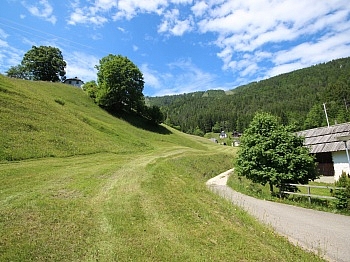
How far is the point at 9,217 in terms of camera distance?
8672mm

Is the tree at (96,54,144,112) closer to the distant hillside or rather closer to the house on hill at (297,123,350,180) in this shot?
the distant hillside

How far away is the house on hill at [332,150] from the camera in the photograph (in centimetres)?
2761

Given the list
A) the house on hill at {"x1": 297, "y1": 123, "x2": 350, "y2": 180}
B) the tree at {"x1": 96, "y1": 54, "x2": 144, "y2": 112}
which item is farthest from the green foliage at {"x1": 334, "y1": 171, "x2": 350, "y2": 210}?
the tree at {"x1": 96, "y1": 54, "x2": 144, "y2": 112}

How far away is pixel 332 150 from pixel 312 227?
2093 centimetres

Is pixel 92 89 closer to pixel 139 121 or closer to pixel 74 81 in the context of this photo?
pixel 139 121

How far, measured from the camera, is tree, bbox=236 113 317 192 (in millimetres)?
17938

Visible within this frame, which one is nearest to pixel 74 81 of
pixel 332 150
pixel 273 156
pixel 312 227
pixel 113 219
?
pixel 332 150

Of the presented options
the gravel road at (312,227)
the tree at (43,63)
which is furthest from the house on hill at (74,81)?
the gravel road at (312,227)

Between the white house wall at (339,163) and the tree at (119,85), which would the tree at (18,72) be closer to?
the tree at (119,85)

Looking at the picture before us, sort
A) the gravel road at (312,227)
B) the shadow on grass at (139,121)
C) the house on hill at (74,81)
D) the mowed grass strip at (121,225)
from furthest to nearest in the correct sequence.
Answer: the house on hill at (74,81) < the shadow on grass at (139,121) < the gravel road at (312,227) < the mowed grass strip at (121,225)

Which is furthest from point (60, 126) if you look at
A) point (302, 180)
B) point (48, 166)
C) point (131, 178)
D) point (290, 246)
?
point (290, 246)

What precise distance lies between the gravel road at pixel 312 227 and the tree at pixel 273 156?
11.8 ft

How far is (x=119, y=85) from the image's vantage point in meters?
56.7

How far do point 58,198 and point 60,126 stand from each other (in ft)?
62.9
